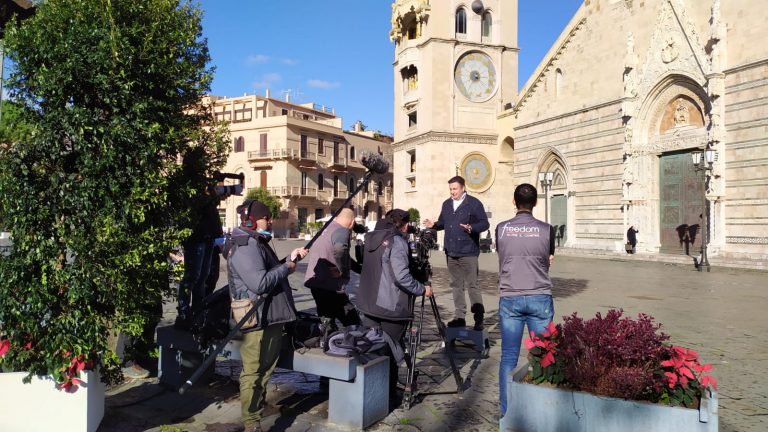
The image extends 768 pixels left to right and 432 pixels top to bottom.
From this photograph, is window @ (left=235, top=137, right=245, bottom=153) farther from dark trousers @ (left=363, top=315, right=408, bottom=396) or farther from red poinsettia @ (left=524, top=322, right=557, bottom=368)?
red poinsettia @ (left=524, top=322, right=557, bottom=368)

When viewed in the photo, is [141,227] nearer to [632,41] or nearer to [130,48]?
[130,48]

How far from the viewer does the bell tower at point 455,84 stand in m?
36.8

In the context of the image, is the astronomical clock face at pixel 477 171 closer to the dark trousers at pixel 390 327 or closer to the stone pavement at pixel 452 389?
the stone pavement at pixel 452 389

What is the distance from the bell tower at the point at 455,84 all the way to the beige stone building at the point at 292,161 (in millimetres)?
17648

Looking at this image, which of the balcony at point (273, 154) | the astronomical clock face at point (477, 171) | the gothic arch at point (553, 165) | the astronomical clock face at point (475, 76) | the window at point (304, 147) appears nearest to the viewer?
the gothic arch at point (553, 165)

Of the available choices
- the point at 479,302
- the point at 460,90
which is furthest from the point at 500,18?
the point at 479,302

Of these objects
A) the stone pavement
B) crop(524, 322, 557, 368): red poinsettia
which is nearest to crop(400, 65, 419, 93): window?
the stone pavement

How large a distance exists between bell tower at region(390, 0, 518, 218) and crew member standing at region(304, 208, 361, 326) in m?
30.6

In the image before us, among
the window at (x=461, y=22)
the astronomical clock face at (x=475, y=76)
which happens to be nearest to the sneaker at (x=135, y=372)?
the astronomical clock face at (x=475, y=76)

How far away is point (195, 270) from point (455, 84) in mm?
33290

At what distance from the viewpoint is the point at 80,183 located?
4.09 metres

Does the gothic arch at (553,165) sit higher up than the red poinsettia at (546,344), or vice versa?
the gothic arch at (553,165)

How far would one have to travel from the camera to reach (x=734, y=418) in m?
4.75

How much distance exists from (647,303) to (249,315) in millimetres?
9775
